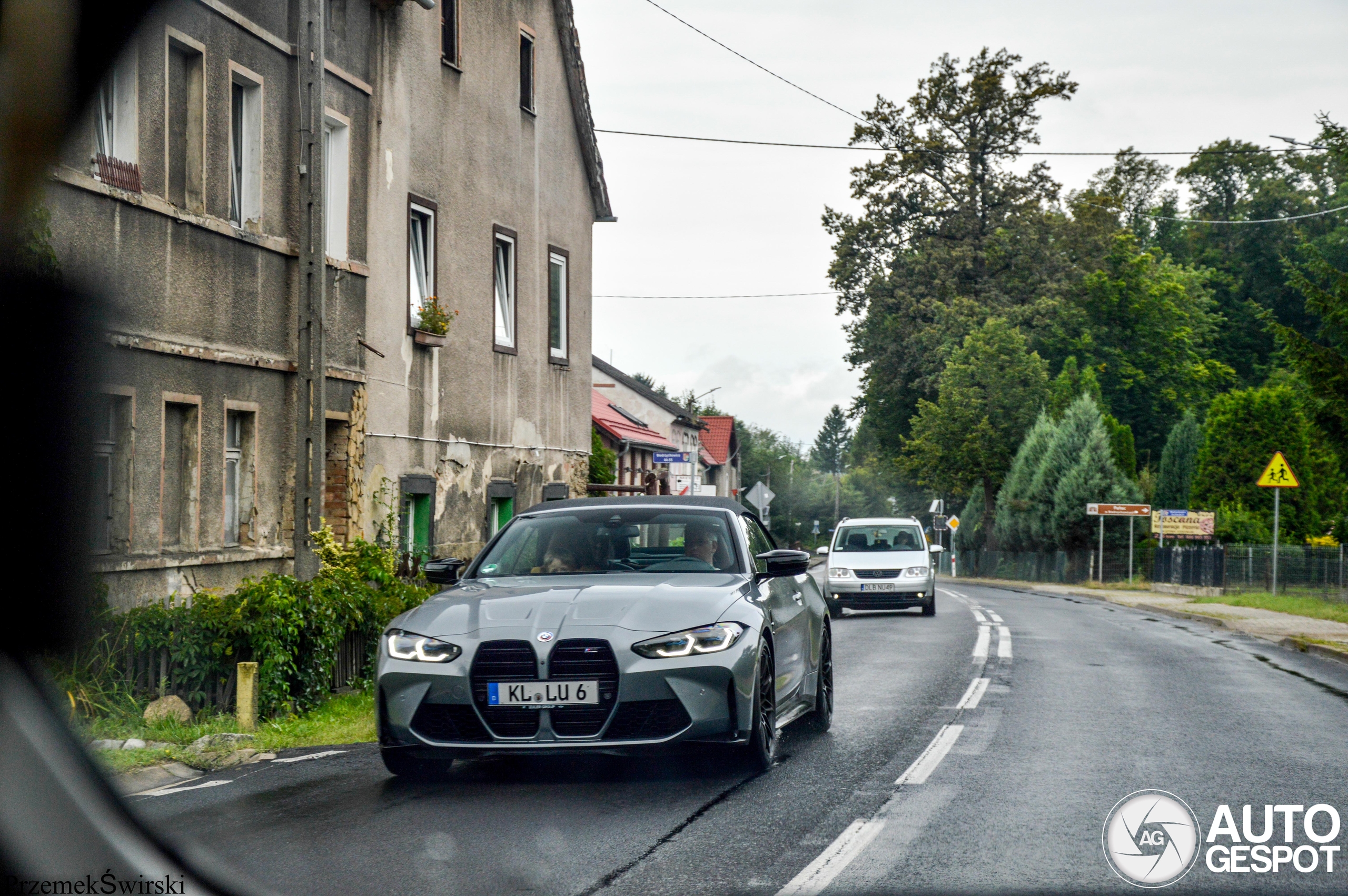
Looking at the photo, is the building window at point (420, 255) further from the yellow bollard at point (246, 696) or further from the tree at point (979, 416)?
the tree at point (979, 416)

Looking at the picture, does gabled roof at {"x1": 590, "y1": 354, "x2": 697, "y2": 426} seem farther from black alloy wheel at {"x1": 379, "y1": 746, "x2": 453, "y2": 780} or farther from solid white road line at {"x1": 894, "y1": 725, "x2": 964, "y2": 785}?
black alloy wheel at {"x1": 379, "y1": 746, "x2": 453, "y2": 780}

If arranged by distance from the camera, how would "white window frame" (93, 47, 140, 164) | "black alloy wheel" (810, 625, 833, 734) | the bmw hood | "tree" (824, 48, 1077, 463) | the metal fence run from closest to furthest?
1. the bmw hood
2. "black alloy wheel" (810, 625, 833, 734)
3. "white window frame" (93, 47, 140, 164)
4. the metal fence
5. "tree" (824, 48, 1077, 463)

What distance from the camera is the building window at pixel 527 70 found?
851 inches

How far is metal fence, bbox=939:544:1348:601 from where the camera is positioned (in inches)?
1257

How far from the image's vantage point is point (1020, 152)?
170ft

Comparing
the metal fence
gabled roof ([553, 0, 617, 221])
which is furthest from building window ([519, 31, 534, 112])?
the metal fence

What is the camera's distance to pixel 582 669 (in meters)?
6.66

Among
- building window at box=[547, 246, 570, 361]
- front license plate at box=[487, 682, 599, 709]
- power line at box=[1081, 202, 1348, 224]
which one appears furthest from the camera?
power line at box=[1081, 202, 1348, 224]

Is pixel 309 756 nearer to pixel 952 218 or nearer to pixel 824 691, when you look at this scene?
pixel 824 691

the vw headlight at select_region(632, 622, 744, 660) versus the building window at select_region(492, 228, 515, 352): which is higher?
the building window at select_region(492, 228, 515, 352)

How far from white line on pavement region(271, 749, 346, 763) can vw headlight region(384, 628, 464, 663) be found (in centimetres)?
159

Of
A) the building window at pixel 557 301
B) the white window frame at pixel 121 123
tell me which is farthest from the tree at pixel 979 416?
the white window frame at pixel 121 123

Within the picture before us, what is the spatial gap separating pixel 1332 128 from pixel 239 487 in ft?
52.3

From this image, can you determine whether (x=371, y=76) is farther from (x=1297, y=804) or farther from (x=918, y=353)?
(x=918, y=353)
